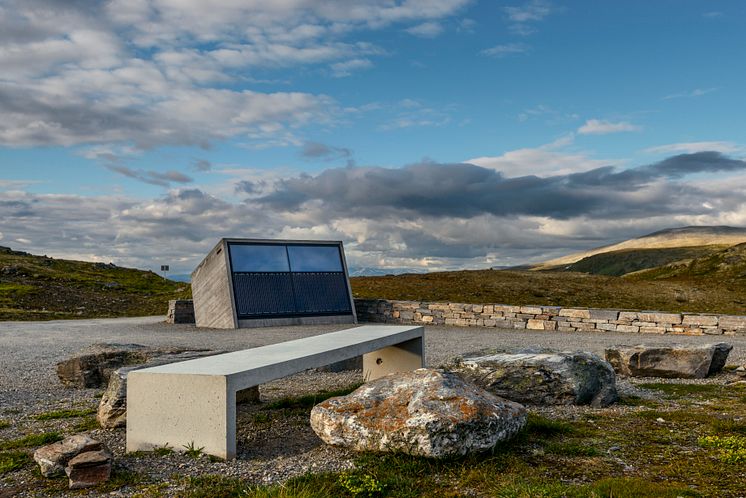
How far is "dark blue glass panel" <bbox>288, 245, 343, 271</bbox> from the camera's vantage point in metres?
23.3

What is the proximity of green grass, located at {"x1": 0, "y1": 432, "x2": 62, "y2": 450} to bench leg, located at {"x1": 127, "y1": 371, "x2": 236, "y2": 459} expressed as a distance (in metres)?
1.23

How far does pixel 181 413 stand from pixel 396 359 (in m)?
5.89

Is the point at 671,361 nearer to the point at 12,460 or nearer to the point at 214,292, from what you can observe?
the point at 12,460

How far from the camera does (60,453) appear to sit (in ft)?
19.8

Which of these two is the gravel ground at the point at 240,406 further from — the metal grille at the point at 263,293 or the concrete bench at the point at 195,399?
the metal grille at the point at 263,293

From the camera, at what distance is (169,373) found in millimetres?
6656

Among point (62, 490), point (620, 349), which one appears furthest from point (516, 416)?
point (620, 349)

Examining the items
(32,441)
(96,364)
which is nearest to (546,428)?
(32,441)

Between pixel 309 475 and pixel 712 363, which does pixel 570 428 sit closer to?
pixel 309 475

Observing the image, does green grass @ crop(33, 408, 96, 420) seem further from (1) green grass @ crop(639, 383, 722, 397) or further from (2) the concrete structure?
(2) the concrete structure

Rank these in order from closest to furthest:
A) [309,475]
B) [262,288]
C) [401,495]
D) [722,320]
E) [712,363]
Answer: [401,495] → [309,475] → [712,363] → [722,320] → [262,288]

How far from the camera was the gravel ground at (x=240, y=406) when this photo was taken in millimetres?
6117

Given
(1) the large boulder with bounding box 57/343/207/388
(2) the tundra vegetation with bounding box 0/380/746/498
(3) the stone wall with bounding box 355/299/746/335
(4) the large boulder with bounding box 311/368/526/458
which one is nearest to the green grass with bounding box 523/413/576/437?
(2) the tundra vegetation with bounding box 0/380/746/498

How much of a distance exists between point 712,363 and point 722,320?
887 cm
